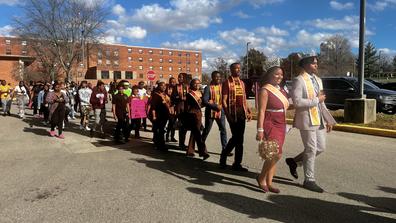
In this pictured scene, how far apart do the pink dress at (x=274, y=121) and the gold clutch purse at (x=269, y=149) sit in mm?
96

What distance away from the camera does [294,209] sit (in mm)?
4594

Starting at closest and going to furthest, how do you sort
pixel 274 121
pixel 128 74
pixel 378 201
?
pixel 378 201 → pixel 274 121 → pixel 128 74

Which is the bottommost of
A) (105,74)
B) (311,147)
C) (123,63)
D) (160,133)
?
(160,133)

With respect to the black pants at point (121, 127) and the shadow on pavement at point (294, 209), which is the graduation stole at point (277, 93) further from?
the black pants at point (121, 127)

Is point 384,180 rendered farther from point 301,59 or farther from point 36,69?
point 36,69

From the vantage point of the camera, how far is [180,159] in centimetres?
771

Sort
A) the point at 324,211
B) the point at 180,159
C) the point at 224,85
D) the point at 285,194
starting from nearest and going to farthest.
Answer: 1. the point at 324,211
2. the point at 285,194
3. the point at 224,85
4. the point at 180,159

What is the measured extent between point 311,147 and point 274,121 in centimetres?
69

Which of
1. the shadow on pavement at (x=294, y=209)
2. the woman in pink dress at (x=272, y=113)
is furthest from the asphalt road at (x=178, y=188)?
the woman in pink dress at (x=272, y=113)

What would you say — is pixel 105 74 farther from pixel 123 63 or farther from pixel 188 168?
pixel 188 168

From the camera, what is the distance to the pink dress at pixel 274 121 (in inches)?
200

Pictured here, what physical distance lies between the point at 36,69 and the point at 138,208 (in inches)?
3380

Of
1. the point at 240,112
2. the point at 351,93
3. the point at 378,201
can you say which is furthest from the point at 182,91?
the point at 351,93

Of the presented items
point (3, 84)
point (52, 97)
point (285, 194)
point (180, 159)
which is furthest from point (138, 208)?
point (3, 84)
